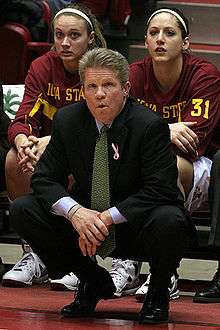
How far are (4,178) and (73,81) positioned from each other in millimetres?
559

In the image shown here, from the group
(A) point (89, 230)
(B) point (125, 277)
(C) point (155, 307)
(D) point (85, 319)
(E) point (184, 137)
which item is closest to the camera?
(A) point (89, 230)

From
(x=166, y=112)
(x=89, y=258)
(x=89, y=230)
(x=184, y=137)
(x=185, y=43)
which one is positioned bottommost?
(x=89, y=258)

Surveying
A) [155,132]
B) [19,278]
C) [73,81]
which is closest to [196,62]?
[73,81]

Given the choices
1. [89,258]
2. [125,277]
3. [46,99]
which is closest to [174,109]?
[46,99]

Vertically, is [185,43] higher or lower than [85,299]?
higher

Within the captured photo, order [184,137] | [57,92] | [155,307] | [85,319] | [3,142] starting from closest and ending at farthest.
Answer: [155,307], [85,319], [184,137], [57,92], [3,142]

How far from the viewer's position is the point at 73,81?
5078 millimetres

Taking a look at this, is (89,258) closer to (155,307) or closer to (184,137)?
(155,307)

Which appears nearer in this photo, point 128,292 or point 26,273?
point 128,292

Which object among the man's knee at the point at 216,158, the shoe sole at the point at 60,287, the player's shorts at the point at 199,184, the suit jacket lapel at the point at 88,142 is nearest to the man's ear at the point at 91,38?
the player's shorts at the point at 199,184

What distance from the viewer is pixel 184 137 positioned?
182 inches

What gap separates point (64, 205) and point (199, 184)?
2.93ft

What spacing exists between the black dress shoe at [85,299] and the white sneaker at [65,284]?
23.8 inches

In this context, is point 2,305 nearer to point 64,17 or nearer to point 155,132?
point 155,132
